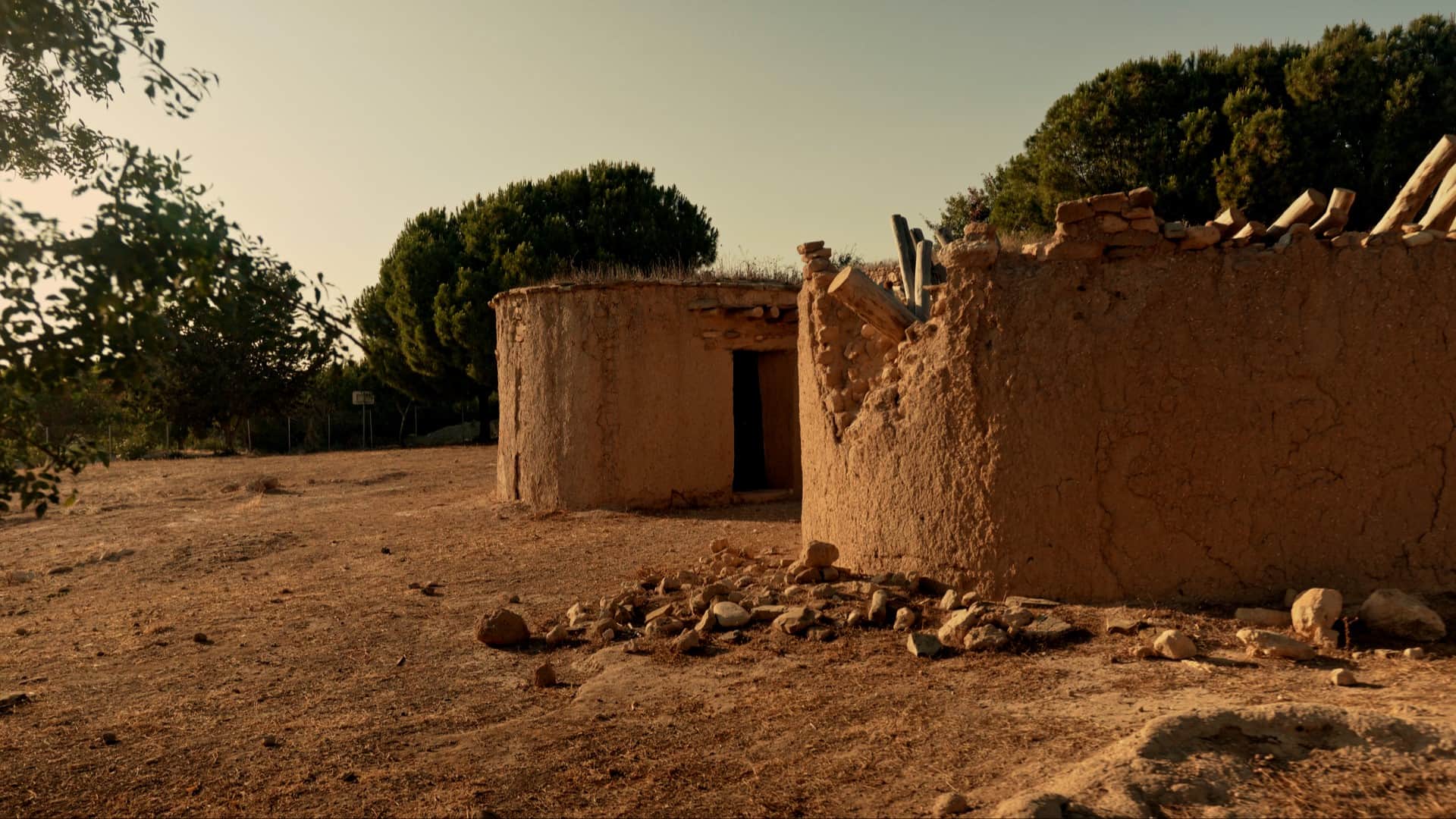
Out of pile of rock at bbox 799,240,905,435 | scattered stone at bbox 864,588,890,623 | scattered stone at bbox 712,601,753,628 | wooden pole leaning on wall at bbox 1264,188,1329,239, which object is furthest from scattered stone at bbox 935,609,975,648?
wooden pole leaning on wall at bbox 1264,188,1329,239

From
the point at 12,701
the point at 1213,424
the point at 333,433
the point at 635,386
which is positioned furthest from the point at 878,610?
the point at 333,433

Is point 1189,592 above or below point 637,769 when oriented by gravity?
above

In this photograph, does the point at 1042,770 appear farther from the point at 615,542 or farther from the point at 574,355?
the point at 574,355

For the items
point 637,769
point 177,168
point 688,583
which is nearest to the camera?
point 177,168

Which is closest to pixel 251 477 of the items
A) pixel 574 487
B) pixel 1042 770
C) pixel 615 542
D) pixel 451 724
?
pixel 574 487

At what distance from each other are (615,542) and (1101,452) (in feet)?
16.0

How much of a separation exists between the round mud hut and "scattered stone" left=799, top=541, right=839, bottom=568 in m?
0.93

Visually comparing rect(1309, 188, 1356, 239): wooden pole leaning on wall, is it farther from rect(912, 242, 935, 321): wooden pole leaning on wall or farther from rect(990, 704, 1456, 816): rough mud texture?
rect(990, 704, 1456, 816): rough mud texture

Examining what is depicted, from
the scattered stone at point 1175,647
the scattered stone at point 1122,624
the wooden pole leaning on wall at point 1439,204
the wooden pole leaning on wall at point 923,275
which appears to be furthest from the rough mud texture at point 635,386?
the scattered stone at point 1175,647

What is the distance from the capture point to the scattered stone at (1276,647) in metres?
4.11

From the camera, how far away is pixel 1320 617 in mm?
4258

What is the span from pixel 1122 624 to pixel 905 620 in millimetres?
1024

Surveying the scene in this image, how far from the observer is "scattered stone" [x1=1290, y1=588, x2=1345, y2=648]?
4246mm

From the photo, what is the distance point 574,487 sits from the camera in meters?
10.5
